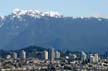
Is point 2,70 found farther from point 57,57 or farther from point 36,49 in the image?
point 36,49

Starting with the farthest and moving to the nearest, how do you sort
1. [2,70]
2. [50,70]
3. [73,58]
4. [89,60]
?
[73,58] < [89,60] < [50,70] < [2,70]

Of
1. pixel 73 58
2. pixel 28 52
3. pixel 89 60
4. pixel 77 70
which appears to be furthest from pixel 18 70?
pixel 28 52

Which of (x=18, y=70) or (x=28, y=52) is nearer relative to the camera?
(x=18, y=70)

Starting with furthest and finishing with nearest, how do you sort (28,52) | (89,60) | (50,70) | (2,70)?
(28,52), (89,60), (50,70), (2,70)

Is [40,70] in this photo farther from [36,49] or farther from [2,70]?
[36,49]

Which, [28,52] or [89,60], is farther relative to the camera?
[28,52]

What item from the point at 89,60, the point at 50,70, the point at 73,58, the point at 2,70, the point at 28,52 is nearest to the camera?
the point at 2,70

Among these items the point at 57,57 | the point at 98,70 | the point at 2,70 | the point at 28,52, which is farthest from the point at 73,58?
the point at 2,70

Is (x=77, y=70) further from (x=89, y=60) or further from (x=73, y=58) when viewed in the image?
(x=73, y=58)

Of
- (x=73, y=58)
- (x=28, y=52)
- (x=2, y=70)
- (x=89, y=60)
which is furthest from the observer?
(x=28, y=52)
